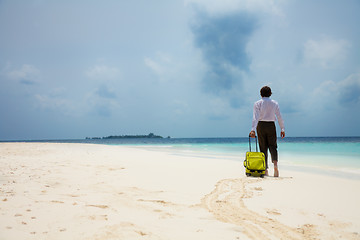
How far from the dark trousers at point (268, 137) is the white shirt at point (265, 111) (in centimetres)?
13

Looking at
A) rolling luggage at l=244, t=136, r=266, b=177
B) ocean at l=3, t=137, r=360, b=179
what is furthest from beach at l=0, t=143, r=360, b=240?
ocean at l=3, t=137, r=360, b=179

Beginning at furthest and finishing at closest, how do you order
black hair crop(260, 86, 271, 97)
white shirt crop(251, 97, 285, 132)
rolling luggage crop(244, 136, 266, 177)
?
black hair crop(260, 86, 271, 97), white shirt crop(251, 97, 285, 132), rolling luggage crop(244, 136, 266, 177)

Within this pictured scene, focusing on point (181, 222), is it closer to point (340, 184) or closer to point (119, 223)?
point (119, 223)

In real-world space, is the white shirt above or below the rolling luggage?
above

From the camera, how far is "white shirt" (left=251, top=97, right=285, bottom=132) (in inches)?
221

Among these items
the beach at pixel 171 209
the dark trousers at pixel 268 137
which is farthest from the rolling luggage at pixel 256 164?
the beach at pixel 171 209

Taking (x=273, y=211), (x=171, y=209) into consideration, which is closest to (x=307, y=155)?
(x=273, y=211)

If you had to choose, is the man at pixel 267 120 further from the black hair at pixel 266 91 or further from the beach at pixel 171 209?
the beach at pixel 171 209

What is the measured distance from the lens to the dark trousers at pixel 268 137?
564cm

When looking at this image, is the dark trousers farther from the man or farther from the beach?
the beach

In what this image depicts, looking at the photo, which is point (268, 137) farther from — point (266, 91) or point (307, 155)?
point (307, 155)

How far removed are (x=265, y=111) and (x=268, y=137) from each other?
649 millimetres

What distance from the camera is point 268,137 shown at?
5.70m

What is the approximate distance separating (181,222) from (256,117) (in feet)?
12.7
